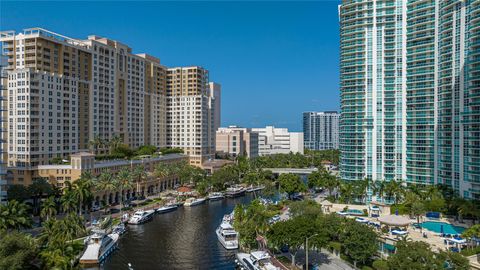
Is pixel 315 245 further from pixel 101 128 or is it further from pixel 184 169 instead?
pixel 101 128

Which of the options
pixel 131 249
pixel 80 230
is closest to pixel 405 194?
pixel 131 249

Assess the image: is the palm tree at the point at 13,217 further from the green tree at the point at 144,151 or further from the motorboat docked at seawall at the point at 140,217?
the green tree at the point at 144,151

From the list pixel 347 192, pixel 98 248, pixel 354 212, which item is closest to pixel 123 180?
pixel 98 248

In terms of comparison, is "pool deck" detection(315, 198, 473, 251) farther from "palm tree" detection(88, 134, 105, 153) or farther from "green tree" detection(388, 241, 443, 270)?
"palm tree" detection(88, 134, 105, 153)

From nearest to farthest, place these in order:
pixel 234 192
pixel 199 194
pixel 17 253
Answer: pixel 17 253 → pixel 199 194 → pixel 234 192

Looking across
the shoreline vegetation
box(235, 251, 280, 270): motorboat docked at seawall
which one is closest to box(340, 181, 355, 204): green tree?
the shoreline vegetation

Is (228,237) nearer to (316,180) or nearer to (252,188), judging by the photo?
(316,180)
